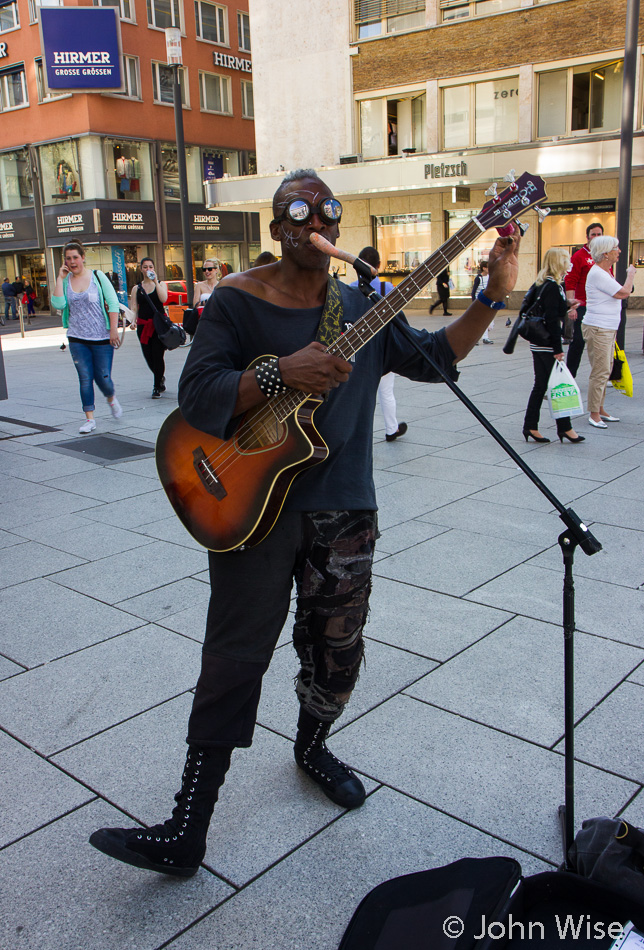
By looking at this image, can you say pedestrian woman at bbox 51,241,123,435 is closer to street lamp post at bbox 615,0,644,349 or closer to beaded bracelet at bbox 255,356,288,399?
beaded bracelet at bbox 255,356,288,399

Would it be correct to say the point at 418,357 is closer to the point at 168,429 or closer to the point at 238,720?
the point at 168,429

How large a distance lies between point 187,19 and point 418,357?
1554 inches

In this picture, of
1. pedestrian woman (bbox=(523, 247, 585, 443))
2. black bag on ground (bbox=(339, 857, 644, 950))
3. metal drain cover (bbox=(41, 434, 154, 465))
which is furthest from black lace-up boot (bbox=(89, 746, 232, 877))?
pedestrian woman (bbox=(523, 247, 585, 443))

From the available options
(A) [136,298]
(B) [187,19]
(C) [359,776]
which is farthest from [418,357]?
(B) [187,19]

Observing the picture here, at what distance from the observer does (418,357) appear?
244 cm

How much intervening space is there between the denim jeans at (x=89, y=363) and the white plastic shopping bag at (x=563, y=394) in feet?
14.6

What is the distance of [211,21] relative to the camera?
37.0 m

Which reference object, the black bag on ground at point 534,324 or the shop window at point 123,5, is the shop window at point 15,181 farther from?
the black bag on ground at point 534,324

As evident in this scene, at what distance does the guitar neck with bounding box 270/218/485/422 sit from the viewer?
2.10m

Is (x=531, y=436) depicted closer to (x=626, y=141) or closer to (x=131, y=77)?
(x=626, y=141)

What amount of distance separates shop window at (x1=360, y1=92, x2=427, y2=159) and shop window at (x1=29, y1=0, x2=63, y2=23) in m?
16.1

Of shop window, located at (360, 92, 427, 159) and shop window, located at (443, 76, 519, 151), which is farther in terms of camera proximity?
shop window, located at (360, 92, 427, 159)

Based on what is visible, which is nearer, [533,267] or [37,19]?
[533,267]

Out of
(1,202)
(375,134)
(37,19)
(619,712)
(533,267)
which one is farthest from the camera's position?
(1,202)
